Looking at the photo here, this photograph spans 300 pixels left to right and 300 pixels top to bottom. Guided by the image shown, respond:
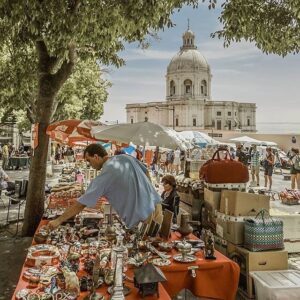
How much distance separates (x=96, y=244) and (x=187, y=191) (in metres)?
3.82

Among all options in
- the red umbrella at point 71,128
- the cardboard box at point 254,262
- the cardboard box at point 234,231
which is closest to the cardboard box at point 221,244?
the cardboard box at point 234,231

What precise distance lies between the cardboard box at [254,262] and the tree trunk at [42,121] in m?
4.80

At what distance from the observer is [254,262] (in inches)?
205

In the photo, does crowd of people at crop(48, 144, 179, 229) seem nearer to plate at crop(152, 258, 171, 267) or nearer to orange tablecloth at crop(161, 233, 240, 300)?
plate at crop(152, 258, 171, 267)

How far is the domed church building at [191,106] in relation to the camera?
329 ft

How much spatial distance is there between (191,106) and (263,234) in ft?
313

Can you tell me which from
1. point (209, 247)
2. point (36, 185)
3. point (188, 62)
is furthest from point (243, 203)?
point (188, 62)

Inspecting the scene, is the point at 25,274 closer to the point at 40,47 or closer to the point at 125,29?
the point at 125,29

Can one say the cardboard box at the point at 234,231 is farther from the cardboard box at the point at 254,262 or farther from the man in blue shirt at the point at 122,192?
the man in blue shirt at the point at 122,192

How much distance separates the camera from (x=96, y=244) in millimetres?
4355

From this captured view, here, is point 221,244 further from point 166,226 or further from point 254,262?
point 166,226

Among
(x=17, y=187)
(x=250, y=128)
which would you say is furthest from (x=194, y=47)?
(x=17, y=187)

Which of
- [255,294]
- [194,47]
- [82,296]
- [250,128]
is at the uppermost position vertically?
[194,47]

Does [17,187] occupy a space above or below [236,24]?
below
